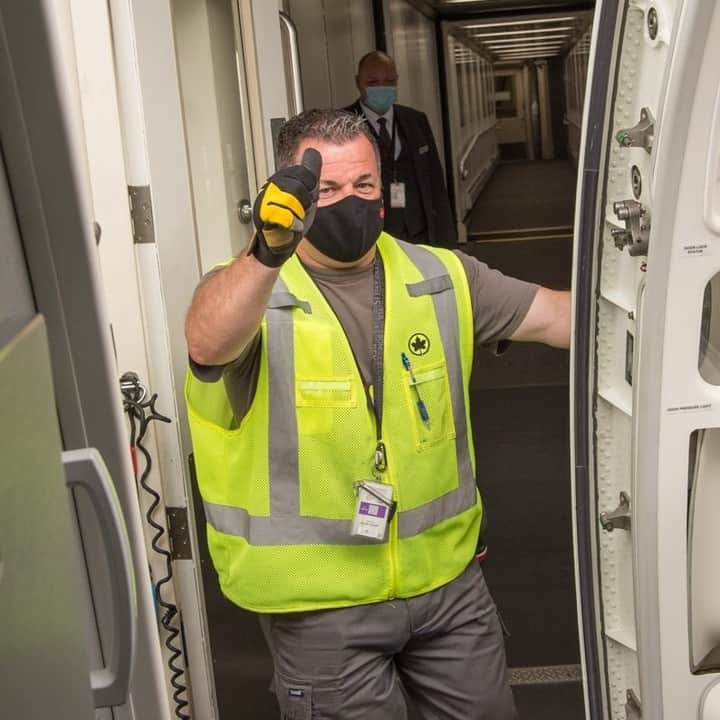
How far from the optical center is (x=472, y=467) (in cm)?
292

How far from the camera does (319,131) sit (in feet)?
8.97

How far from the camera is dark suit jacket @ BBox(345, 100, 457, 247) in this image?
281 inches

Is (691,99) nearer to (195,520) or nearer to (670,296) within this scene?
(670,296)

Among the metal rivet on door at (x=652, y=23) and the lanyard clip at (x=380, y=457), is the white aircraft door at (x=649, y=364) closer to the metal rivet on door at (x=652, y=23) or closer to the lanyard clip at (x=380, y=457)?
the metal rivet on door at (x=652, y=23)

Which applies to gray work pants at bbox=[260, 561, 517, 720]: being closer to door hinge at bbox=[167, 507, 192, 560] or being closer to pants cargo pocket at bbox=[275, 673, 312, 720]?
pants cargo pocket at bbox=[275, 673, 312, 720]

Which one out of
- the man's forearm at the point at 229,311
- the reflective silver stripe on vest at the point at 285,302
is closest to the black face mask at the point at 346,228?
the reflective silver stripe on vest at the point at 285,302

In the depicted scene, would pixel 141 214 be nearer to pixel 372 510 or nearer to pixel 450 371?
pixel 450 371

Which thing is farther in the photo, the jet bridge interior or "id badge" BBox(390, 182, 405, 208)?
"id badge" BBox(390, 182, 405, 208)

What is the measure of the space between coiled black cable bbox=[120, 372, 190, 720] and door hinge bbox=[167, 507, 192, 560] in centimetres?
3

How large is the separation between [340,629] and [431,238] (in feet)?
15.1

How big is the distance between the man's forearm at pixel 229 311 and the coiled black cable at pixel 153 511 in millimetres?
731

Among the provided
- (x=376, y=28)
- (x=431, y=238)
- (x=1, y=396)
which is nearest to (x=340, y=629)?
(x=1, y=396)

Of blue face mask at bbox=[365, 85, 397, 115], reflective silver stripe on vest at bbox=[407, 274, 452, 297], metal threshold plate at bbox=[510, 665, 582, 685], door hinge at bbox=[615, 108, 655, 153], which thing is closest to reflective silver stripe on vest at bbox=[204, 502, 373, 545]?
reflective silver stripe on vest at bbox=[407, 274, 452, 297]

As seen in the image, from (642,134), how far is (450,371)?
0.95m
